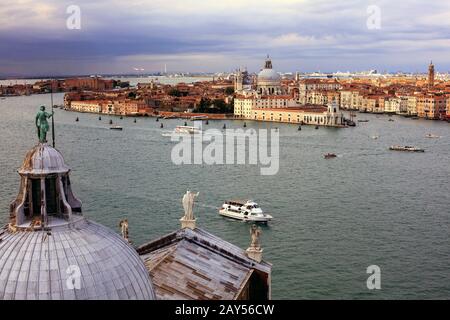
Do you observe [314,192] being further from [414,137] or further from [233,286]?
[414,137]

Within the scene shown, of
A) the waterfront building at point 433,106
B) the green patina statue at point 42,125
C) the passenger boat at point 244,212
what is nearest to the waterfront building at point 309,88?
the waterfront building at point 433,106

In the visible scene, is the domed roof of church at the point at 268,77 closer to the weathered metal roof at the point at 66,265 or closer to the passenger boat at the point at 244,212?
the passenger boat at the point at 244,212

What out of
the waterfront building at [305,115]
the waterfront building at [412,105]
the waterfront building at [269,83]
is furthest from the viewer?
the waterfront building at [269,83]

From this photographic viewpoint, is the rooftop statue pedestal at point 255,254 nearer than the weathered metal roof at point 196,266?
No

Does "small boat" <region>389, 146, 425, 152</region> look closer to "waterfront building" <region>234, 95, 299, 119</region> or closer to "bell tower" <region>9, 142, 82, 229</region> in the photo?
"waterfront building" <region>234, 95, 299, 119</region>

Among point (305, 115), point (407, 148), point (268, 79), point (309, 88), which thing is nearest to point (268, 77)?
point (268, 79)
